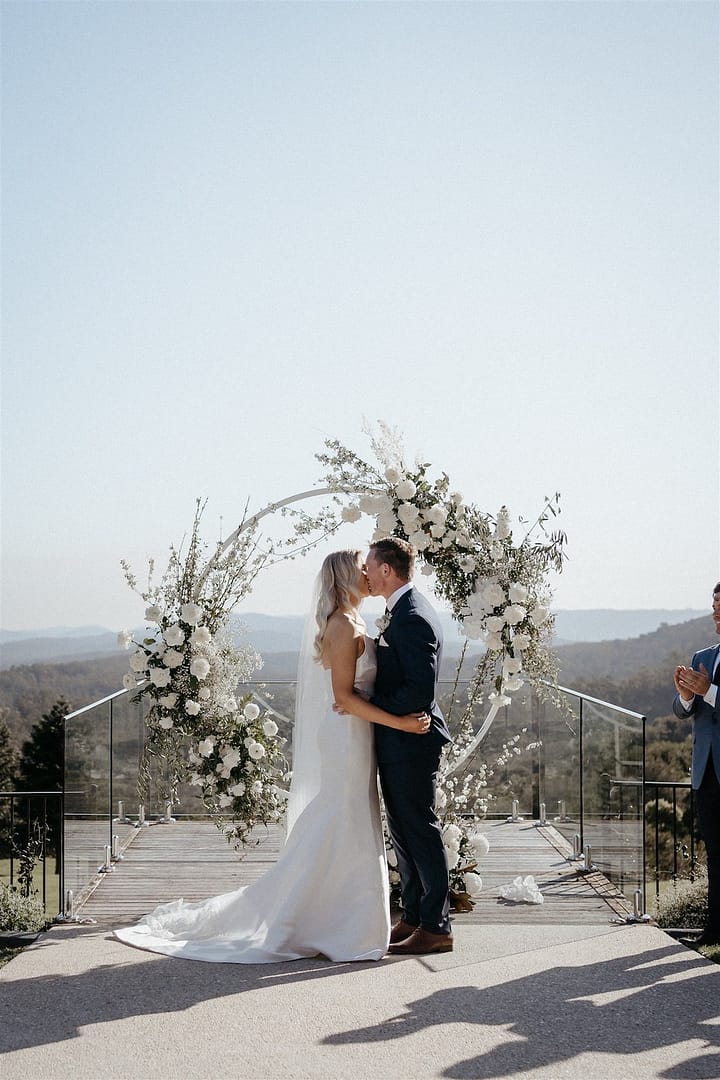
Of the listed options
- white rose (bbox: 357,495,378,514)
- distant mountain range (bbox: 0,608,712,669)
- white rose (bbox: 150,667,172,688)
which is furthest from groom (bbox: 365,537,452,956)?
distant mountain range (bbox: 0,608,712,669)

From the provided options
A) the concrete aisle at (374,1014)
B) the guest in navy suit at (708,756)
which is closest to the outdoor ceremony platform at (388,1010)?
the concrete aisle at (374,1014)

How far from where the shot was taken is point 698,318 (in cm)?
1428

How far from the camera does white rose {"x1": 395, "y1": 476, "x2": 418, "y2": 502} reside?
255 inches

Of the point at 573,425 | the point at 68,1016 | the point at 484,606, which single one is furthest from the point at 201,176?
the point at 573,425

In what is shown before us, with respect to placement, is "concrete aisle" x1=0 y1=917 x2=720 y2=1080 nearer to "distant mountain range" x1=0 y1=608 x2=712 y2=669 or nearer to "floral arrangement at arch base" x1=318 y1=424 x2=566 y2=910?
"floral arrangement at arch base" x1=318 y1=424 x2=566 y2=910

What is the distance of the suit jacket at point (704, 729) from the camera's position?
586cm

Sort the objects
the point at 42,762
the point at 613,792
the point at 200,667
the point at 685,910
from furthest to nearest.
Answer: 1. the point at 42,762
2. the point at 685,910
3. the point at 613,792
4. the point at 200,667

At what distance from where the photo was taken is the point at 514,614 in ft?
20.9

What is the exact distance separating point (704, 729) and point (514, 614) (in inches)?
48.9

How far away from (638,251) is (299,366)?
4691 millimetres

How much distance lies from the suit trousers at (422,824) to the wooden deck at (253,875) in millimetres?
815

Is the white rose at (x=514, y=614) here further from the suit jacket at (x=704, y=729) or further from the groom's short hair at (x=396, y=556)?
the suit jacket at (x=704, y=729)

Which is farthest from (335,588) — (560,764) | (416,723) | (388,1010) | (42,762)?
(42,762)

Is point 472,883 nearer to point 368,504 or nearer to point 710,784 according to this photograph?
point 710,784
